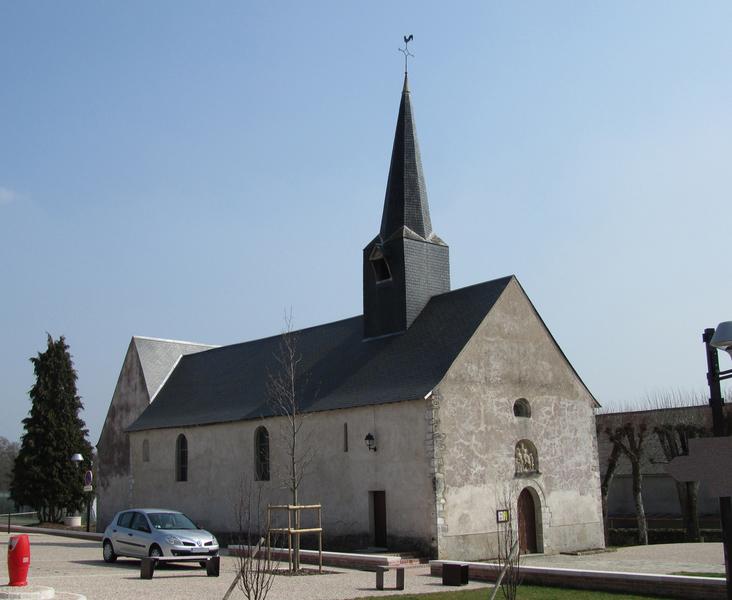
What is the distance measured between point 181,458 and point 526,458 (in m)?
14.5

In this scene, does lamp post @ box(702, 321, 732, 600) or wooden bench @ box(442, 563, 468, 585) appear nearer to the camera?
lamp post @ box(702, 321, 732, 600)

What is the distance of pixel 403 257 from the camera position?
88.5 ft

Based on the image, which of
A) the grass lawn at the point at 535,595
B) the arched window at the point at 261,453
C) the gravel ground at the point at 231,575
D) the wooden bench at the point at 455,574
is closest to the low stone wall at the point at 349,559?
the gravel ground at the point at 231,575

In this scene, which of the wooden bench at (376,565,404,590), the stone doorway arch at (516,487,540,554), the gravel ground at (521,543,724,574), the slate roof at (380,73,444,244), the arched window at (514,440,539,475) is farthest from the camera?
the slate roof at (380,73,444,244)

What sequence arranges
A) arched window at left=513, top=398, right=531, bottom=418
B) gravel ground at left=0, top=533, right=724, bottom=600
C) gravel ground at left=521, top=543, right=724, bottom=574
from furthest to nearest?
arched window at left=513, top=398, right=531, bottom=418 → gravel ground at left=521, top=543, right=724, bottom=574 → gravel ground at left=0, top=533, right=724, bottom=600

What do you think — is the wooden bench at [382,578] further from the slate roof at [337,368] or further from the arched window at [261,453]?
the arched window at [261,453]

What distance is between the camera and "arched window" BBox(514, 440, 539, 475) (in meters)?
24.1

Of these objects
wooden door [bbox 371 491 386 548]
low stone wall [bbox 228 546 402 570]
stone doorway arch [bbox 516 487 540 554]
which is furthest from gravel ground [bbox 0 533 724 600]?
wooden door [bbox 371 491 386 548]

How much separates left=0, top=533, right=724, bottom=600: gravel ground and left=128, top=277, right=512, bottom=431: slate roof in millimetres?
5536

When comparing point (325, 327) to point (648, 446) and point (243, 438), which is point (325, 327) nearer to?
point (243, 438)

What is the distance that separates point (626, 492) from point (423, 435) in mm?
25108

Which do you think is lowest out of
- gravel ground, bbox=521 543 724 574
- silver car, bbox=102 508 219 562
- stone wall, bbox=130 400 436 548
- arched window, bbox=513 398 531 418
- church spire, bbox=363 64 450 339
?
gravel ground, bbox=521 543 724 574

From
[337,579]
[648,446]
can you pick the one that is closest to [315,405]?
[337,579]

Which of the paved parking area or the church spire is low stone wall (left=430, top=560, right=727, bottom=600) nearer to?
the paved parking area
